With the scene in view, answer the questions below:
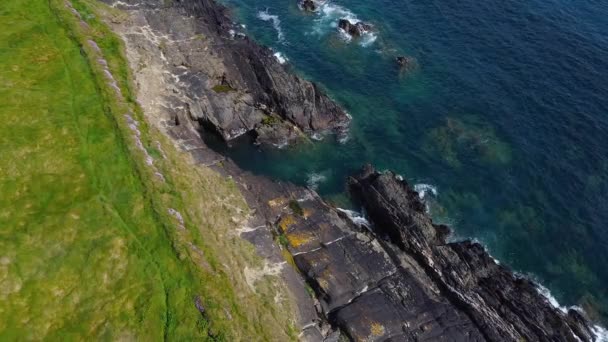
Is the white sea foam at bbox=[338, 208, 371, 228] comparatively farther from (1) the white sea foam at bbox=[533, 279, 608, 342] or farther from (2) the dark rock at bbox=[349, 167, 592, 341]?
(1) the white sea foam at bbox=[533, 279, 608, 342]

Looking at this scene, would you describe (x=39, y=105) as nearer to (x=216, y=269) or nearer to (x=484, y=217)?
(x=216, y=269)

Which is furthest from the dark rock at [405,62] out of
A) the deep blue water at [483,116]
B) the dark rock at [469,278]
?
the dark rock at [469,278]

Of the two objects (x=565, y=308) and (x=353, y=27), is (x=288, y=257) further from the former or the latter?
(x=353, y=27)

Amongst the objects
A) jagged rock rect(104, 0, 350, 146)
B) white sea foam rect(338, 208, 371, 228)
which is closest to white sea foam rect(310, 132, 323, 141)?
jagged rock rect(104, 0, 350, 146)

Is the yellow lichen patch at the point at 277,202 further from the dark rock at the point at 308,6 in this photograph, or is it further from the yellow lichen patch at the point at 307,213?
the dark rock at the point at 308,6

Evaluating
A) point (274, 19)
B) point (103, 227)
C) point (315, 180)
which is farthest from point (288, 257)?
point (274, 19)

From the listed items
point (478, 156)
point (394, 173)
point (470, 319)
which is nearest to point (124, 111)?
point (394, 173)

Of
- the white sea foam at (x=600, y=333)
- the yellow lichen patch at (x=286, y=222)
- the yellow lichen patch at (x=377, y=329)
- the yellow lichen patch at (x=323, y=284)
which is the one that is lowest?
the white sea foam at (x=600, y=333)
